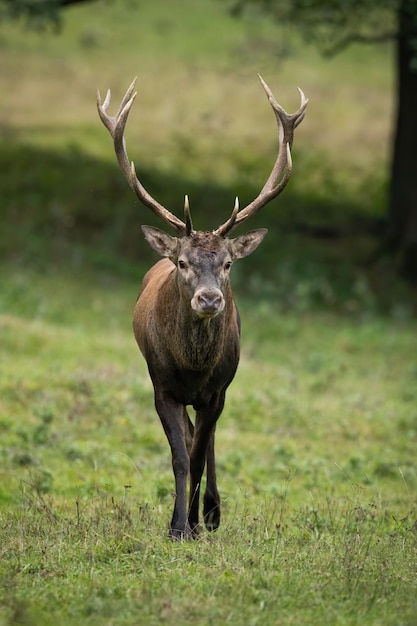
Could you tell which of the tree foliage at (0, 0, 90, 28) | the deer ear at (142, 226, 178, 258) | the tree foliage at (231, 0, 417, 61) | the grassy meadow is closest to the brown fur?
the deer ear at (142, 226, 178, 258)

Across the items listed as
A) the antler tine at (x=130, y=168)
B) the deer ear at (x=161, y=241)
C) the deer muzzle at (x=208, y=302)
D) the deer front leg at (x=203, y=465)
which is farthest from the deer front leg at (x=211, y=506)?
the antler tine at (x=130, y=168)

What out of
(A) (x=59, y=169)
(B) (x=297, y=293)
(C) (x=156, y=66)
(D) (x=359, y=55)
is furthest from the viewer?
(D) (x=359, y=55)

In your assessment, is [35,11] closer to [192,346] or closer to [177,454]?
[192,346]

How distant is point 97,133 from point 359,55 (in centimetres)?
1172

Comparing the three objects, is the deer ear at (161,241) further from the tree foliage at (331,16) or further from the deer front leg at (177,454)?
the tree foliage at (331,16)

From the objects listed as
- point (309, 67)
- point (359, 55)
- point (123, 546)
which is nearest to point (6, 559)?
point (123, 546)

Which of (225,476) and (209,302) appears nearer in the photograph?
(209,302)

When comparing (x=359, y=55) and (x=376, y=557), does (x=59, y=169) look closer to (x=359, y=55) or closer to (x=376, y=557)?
(x=359, y=55)

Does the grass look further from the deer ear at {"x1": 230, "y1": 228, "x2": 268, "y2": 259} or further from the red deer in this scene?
the deer ear at {"x1": 230, "y1": 228, "x2": 268, "y2": 259}

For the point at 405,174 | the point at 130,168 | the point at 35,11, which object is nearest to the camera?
the point at 130,168

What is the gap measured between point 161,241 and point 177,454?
1.46 m

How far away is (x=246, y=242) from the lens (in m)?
8.22

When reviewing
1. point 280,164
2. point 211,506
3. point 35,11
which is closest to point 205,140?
point 35,11

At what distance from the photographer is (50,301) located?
16.8 metres
